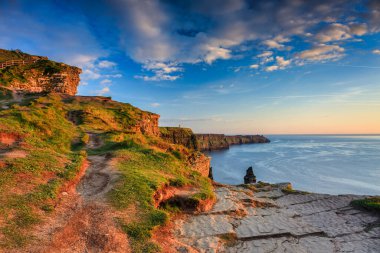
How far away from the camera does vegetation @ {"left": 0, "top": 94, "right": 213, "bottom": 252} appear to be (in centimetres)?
793

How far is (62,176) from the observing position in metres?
11.3

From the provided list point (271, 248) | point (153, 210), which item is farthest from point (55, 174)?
point (271, 248)

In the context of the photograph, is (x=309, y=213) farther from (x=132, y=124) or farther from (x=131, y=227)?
(x=132, y=124)

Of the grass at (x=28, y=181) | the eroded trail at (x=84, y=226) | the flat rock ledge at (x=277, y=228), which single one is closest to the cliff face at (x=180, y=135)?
the grass at (x=28, y=181)

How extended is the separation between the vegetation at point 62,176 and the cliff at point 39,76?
65.8ft

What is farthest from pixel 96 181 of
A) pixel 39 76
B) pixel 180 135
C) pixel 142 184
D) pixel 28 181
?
pixel 180 135

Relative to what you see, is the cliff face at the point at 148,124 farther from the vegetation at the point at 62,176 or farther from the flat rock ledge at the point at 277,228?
the flat rock ledge at the point at 277,228

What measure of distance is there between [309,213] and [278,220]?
364 centimetres

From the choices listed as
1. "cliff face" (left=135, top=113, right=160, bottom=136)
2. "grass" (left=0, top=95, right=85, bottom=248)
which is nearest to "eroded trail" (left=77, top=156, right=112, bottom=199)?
"grass" (left=0, top=95, right=85, bottom=248)

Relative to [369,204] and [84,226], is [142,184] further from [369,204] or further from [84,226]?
[369,204]

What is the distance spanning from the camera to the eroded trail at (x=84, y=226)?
7.15 metres

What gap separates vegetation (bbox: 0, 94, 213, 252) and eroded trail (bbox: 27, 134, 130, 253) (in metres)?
0.37

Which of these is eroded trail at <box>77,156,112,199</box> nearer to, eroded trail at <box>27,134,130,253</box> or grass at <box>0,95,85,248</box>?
eroded trail at <box>27,134,130,253</box>

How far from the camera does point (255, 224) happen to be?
455 inches
